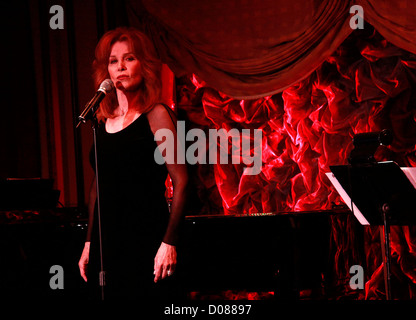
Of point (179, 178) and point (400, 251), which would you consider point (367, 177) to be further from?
point (400, 251)

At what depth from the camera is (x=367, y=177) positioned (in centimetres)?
243

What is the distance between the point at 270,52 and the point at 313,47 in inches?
12.1

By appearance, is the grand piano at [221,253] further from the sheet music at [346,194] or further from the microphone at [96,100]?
the microphone at [96,100]

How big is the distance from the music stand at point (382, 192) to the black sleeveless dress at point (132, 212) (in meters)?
0.99

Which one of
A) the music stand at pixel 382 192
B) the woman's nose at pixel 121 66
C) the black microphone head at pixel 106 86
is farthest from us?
the music stand at pixel 382 192

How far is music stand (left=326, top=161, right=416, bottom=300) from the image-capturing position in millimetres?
2373

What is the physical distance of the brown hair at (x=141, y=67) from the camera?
6.73 feet

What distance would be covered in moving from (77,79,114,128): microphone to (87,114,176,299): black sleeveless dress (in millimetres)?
151

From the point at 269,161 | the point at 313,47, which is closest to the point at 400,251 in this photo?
the point at 269,161

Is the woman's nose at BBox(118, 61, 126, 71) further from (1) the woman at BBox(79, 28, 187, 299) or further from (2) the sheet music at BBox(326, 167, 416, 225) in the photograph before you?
(2) the sheet music at BBox(326, 167, 416, 225)

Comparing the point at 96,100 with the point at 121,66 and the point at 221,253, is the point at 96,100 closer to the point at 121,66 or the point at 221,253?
the point at 121,66

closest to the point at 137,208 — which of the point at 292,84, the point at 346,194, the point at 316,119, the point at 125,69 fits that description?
the point at 125,69

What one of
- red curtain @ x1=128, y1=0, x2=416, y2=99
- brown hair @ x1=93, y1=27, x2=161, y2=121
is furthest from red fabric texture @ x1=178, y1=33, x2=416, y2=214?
brown hair @ x1=93, y1=27, x2=161, y2=121

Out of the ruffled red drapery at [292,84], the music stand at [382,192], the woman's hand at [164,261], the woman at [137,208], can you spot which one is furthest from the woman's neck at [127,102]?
the ruffled red drapery at [292,84]
